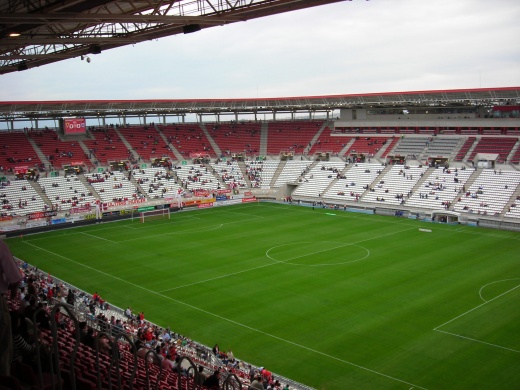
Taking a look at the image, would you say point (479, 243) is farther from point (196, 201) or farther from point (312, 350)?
point (196, 201)

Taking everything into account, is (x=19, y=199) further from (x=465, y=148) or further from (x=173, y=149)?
(x=465, y=148)

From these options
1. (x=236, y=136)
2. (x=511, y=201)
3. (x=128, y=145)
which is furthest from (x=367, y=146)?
(x=128, y=145)

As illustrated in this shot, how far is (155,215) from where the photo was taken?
52938 mm

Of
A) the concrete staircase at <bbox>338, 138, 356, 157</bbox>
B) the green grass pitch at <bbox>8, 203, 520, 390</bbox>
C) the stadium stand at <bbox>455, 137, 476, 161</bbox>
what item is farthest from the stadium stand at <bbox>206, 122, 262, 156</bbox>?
the stadium stand at <bbox>455, 137, 476, 161</bbox>

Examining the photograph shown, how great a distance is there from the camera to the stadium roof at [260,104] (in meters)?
54.6

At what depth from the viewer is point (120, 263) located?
3588 cm

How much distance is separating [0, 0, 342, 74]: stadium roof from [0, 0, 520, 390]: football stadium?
0.31 feet

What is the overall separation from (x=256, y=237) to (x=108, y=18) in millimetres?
31788

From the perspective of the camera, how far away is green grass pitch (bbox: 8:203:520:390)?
20.4m

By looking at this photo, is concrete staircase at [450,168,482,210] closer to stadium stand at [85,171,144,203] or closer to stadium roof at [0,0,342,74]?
stadium stand at [85,171,144,203]

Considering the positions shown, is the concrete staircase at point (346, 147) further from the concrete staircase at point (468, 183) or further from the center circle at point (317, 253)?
the center circle at point (317, 253)

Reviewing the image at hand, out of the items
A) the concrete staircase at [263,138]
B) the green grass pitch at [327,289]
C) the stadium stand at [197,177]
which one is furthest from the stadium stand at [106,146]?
the concrete staircase at [263,138]

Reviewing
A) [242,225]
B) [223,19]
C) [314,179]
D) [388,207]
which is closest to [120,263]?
[242,225]

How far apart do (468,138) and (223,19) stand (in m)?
51.6
